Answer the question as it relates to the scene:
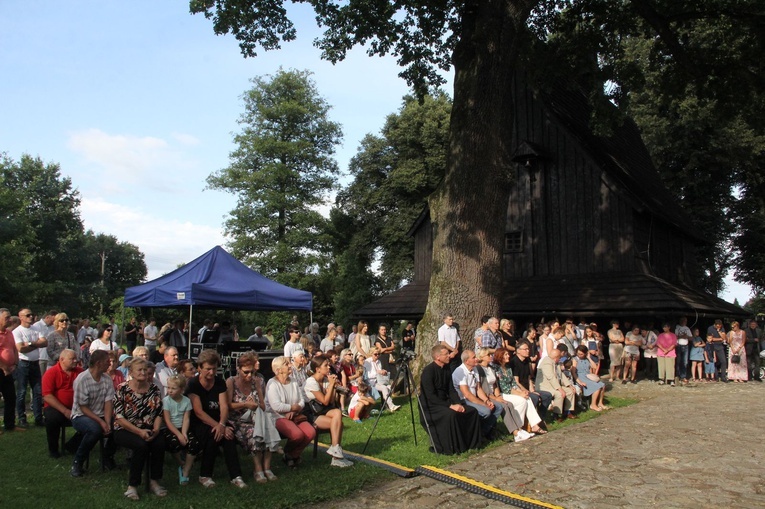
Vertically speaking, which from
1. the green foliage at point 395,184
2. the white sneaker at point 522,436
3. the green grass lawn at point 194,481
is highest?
the green foliage at point 395,184

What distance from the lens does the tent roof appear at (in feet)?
46.9

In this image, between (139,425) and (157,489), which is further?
(139,425)

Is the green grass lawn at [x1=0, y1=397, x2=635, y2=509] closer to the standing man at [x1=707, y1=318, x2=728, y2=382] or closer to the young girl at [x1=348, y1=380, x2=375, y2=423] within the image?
the young girl at [x1=348, y1=380, x2=375, y2=423]

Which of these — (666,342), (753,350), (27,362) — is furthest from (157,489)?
(753,350)

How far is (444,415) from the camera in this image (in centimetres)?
830

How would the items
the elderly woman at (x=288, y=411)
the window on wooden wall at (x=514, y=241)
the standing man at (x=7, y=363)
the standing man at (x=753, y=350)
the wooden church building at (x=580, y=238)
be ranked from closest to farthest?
the elderly woman at (x=288, y=411) → the standing man at (x=7, y=363) → the standing man at (x=753, y=350) → the wooden church building at (x=580, y=238) → the window on wooden wall at (x=514, y=241)

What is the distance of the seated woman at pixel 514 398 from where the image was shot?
9.23m

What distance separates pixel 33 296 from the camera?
1475 inches

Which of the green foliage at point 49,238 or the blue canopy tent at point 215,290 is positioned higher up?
the green foliage at point 49,238

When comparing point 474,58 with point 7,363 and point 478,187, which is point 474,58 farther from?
point 7,363

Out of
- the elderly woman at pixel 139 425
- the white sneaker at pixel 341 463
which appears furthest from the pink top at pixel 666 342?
the elderly woman at pixel 139 425

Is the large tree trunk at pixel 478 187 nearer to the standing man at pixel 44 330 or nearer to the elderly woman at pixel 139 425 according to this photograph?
the elderly woman at pixel 139 425

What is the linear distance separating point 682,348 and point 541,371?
7992 millimetres

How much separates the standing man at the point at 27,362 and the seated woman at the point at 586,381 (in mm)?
8956
